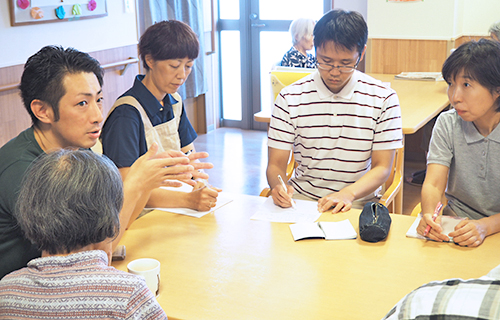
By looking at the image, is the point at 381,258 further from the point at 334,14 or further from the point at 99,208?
the point at 334,14

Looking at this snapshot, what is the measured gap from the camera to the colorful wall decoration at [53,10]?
10.9 feet

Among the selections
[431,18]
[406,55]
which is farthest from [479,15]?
[406,55]

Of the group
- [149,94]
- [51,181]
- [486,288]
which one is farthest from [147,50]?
[486,288]

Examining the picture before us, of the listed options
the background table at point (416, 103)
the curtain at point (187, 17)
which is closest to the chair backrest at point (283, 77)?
the background table at point (416, 103)

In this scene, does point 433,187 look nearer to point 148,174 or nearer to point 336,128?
point 336,128

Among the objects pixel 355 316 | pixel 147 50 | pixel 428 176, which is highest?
pixel 147 50

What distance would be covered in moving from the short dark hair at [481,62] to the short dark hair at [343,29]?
15.2 inches

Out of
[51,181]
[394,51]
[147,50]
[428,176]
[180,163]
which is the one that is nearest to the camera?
[51,181]

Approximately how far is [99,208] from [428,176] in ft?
4.22

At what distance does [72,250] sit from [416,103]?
110 inches

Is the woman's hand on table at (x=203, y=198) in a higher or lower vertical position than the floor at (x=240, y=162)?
higher

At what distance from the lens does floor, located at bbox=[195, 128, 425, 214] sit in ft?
13.9

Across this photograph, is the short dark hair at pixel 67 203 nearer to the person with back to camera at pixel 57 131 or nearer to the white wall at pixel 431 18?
the person with back to camera at pixel 57 131

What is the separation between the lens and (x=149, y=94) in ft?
6.65
